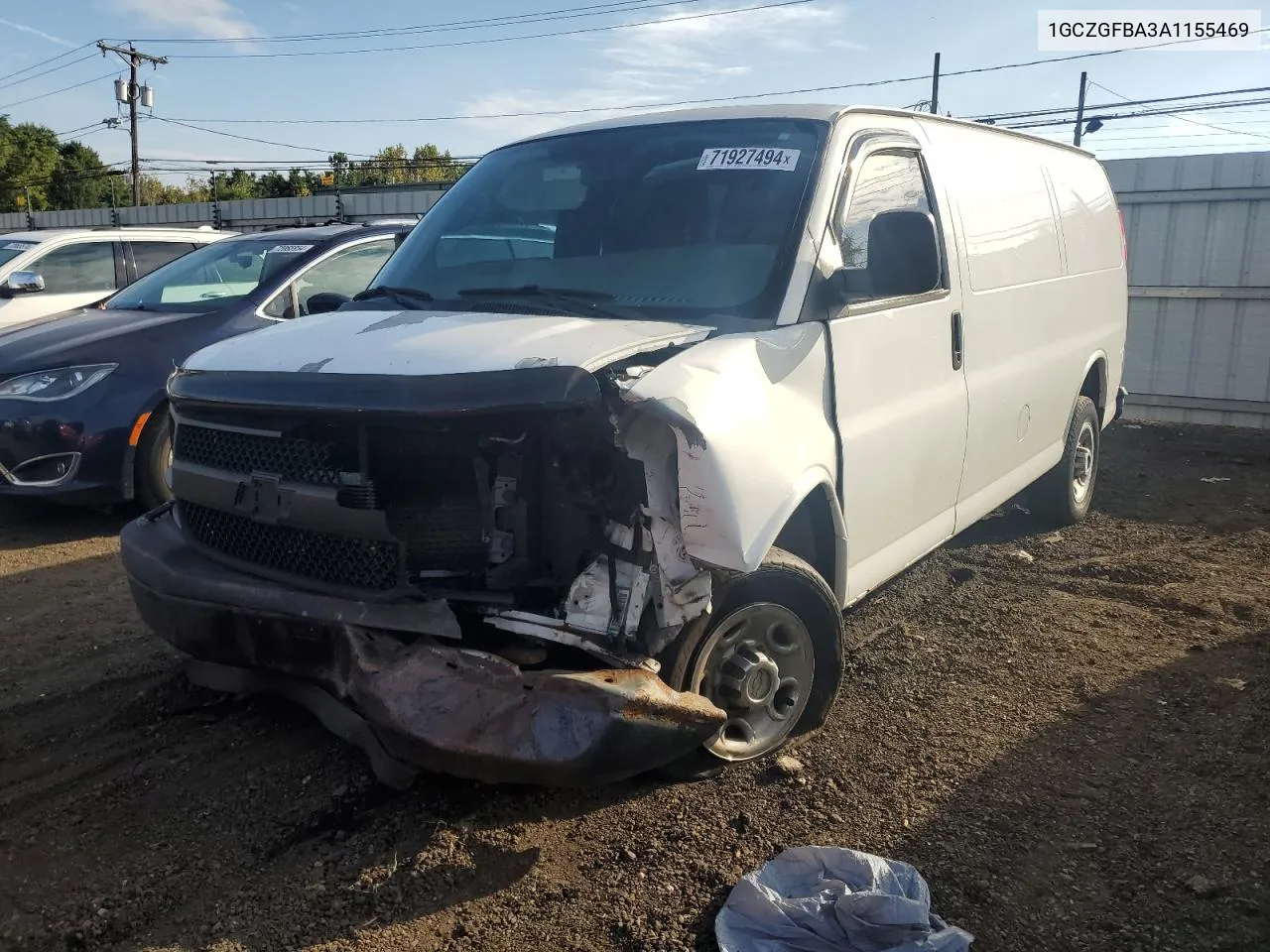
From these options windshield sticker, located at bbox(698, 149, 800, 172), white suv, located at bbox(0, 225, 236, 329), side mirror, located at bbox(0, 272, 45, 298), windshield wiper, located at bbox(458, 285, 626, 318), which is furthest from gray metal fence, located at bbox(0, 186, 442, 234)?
windshield sticker, located at bbox(698, 149, 800, 172)

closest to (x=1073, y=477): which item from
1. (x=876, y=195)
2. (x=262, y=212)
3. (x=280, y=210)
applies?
(x=876, y=195)

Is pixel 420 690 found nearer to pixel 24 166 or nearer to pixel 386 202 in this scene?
pixel 386 202

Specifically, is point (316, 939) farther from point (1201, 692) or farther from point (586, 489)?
point (1201, 692)

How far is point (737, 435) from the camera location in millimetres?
2785

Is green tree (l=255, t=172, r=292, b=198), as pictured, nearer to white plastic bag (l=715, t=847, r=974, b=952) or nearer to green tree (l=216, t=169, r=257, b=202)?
green tree (l=216, t=169, r=257, b=202)

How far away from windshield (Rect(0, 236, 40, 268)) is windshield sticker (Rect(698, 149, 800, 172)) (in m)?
7.87

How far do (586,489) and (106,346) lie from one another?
4561 mm

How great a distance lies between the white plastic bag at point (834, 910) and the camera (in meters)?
2.42

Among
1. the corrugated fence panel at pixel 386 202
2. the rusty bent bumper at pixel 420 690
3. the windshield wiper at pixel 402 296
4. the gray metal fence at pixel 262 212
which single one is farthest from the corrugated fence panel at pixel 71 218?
the rusty bent bumper at pixel 420 690

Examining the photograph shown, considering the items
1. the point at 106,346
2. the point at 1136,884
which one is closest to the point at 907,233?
the point at 1136,884

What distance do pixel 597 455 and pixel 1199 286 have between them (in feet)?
33.3

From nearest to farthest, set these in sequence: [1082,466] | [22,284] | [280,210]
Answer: [1082,466] < [22,284] < [280,210]

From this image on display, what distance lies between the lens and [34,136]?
57.7 metres

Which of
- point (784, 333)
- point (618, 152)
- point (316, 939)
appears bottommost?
point (316, 939)
